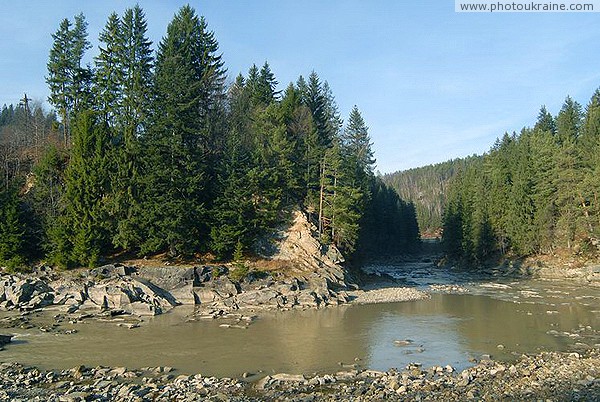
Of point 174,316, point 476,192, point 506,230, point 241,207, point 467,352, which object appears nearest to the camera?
point 467,352

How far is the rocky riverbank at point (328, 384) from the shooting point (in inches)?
672

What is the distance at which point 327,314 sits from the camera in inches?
1431

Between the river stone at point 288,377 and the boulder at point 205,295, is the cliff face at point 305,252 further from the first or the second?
the river stone at point 288,377

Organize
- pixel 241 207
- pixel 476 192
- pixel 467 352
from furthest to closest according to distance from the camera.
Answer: pixel 476 192, pixel 241 207, pixel 467 352

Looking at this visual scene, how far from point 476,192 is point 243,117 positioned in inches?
1765

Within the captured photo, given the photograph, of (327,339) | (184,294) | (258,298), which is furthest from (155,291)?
(327,339)

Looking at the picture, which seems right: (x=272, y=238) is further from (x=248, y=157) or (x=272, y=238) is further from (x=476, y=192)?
(x=476, y=192)

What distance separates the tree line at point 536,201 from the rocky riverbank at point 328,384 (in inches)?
1823

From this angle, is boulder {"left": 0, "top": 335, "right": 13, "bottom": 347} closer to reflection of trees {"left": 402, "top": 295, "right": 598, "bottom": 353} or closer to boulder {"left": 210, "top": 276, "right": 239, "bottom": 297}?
boulder {"left": 210, "top": 276, "right": 239, "bottom": 297}

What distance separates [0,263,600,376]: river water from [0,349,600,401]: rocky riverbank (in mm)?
1379

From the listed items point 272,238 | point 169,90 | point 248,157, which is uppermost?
point 169,90

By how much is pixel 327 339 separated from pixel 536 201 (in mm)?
52664

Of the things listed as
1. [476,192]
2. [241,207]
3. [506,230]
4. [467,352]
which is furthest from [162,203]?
[476,192]

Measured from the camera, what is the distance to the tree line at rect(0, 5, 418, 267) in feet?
143
